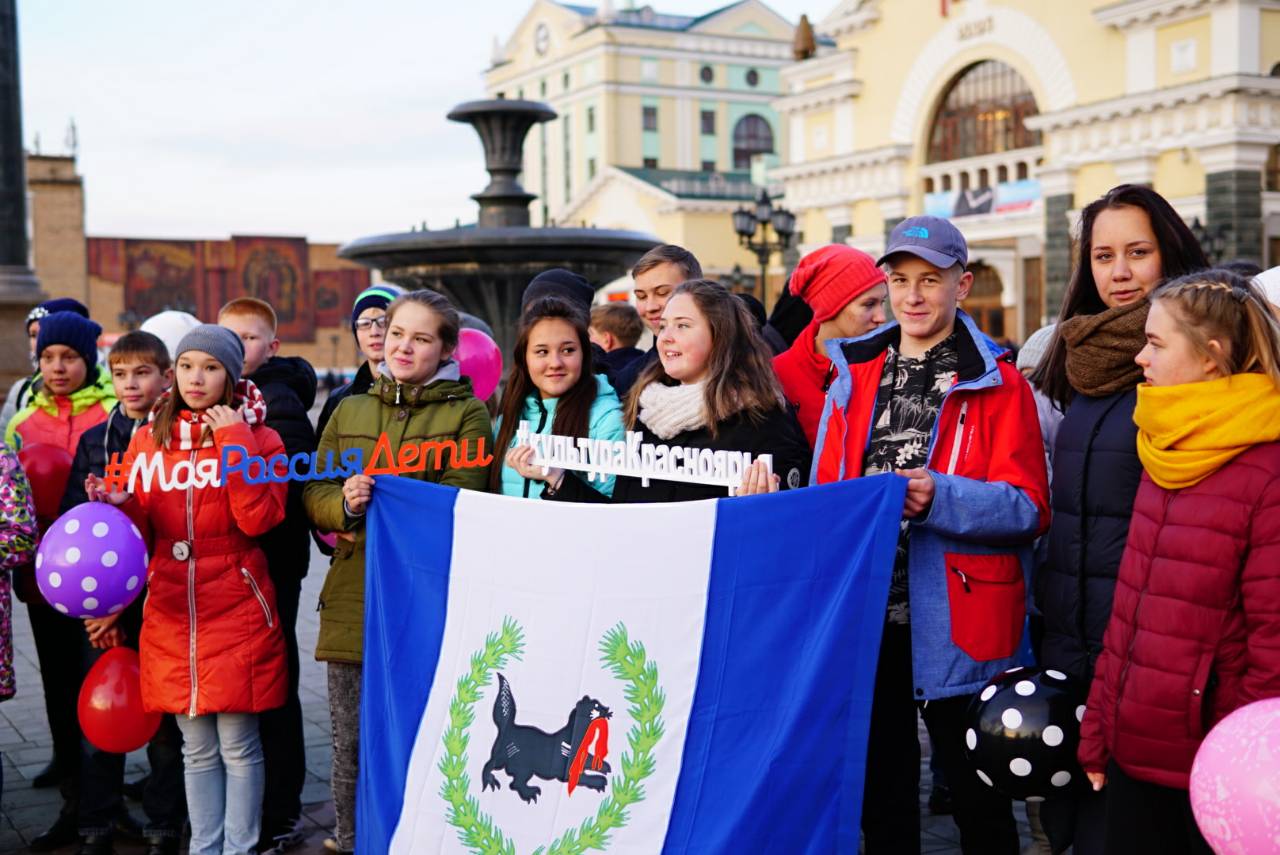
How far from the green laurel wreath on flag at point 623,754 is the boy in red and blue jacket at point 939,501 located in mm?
641

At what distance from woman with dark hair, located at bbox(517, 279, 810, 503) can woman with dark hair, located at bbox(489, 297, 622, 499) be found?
24 centimetres

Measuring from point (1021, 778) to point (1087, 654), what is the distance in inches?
14.0

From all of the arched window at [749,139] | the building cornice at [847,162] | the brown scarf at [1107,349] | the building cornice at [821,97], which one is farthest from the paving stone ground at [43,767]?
the arched window at [749,139]

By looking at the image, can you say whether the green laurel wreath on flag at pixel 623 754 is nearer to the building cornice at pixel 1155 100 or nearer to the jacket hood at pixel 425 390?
the jacket hood at pixel 425 390

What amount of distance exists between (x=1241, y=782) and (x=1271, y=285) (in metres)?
1.28

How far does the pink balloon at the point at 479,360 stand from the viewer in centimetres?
561

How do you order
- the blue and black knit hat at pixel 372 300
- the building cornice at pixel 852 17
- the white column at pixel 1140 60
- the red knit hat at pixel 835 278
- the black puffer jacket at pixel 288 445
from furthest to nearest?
the building cornice at pixel 852 17 < the white column at pixel 1140 60 < the blue and black knit hat at pixel 372 300 < the black puffer jacket at pixel 288 445 < the red knit hat at pixel 835 278

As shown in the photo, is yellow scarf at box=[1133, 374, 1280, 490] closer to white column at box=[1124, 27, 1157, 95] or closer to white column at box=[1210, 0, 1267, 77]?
white column at box=[1210, 0, 1267, 77]

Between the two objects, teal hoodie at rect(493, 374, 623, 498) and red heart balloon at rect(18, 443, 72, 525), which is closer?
teal hoodie at rect(493, 374, 623, 498)

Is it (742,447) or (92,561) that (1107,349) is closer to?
(742,447)

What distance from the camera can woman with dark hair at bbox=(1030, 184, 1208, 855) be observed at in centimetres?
324

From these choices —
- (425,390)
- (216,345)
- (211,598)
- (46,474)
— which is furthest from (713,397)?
(46,474)

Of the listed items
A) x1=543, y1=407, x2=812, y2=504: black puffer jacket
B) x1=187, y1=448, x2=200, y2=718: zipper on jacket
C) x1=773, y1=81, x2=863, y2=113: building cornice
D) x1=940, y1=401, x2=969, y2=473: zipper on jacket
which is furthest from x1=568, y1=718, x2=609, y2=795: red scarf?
x1=773, y1=81, x2=863, y2=113: building cornice

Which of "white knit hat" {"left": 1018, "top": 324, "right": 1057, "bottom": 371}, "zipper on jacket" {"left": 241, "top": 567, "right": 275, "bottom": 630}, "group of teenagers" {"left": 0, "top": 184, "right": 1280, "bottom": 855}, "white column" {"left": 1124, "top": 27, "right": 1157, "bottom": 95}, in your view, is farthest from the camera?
"white column" {"left": 1124, "top": 27, "right": 1157, "bottom": 95}
